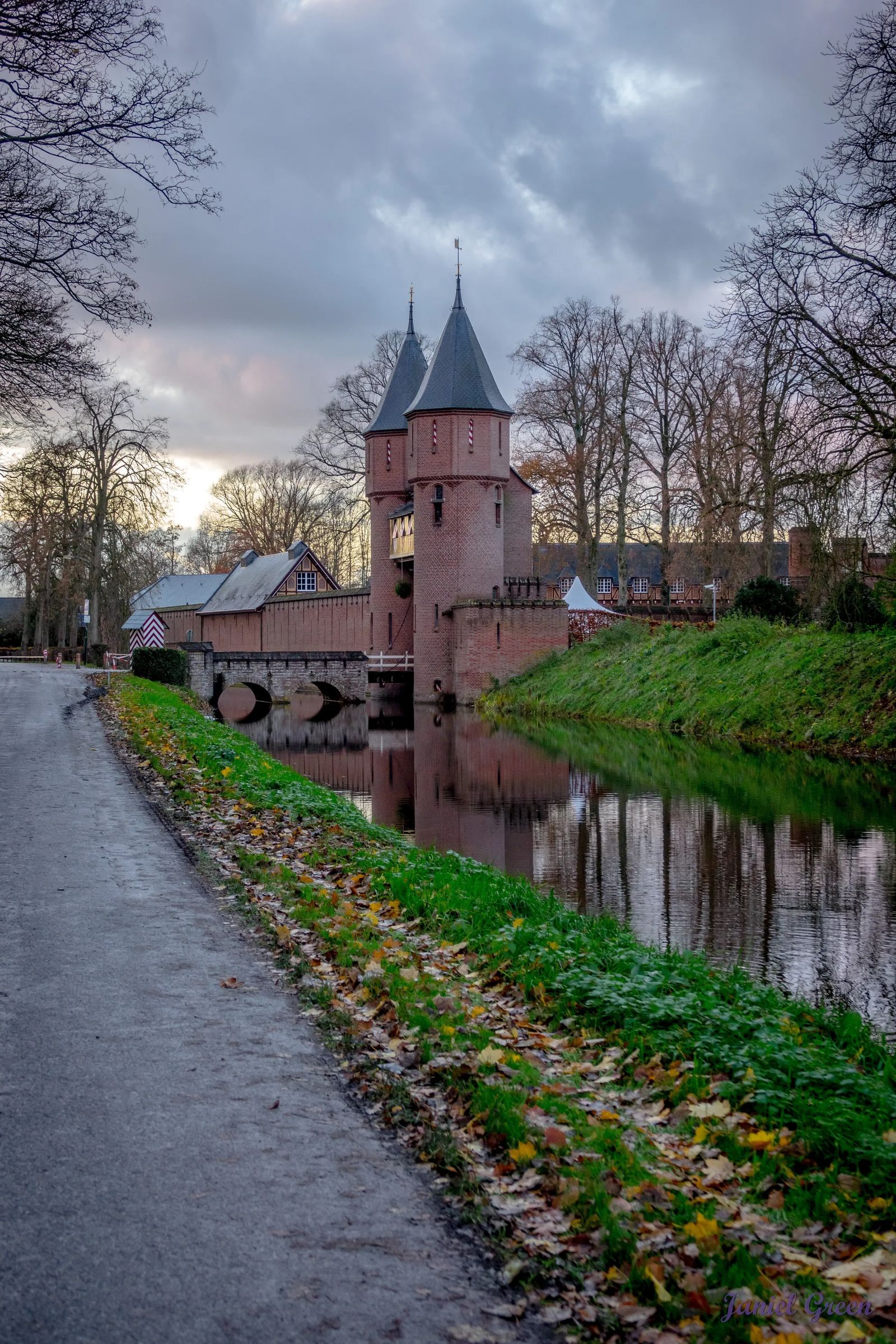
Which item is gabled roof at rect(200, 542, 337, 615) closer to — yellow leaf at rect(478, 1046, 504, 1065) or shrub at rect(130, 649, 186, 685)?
shrub at rect(130, 649, 186, 685)

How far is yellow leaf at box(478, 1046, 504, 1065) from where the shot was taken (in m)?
4.55

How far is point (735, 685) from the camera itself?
25.9 meters

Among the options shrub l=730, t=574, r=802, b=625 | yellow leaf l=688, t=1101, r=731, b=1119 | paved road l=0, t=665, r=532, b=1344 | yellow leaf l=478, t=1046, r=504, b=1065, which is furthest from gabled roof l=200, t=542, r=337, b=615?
yellow leaf l=688, t=1101, r=731, b=1119

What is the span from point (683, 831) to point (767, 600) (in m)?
18.5

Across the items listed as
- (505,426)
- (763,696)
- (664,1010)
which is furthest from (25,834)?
(505,426)

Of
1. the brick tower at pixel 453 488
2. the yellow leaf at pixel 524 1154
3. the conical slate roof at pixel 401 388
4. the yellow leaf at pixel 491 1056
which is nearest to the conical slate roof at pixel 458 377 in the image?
the brick tower at pixel 453 488

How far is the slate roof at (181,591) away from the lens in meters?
64.8

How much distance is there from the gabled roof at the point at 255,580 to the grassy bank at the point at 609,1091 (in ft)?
157

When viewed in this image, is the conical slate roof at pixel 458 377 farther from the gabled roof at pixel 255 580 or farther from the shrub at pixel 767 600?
the gabled roof at pixel 255 580

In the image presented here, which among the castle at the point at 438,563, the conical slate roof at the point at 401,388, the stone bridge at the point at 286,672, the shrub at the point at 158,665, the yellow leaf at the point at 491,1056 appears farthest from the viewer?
the conical slate roof at the point at 401,388

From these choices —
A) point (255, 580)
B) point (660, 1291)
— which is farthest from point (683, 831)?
point (255, 580)

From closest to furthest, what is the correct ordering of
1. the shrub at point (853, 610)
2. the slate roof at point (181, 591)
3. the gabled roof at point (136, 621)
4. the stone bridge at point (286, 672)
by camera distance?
the shrub at point (853, 610) → the stone bridge at point (286, 672) → the gabled roof at point (136, 621) → the slate roof at point (181, 591)

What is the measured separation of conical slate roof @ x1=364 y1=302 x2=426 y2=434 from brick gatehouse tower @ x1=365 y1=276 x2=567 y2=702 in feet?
10.1

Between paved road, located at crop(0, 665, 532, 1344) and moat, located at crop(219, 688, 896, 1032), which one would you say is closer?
paved road, located at crop(0, 665, 532, 1344)
